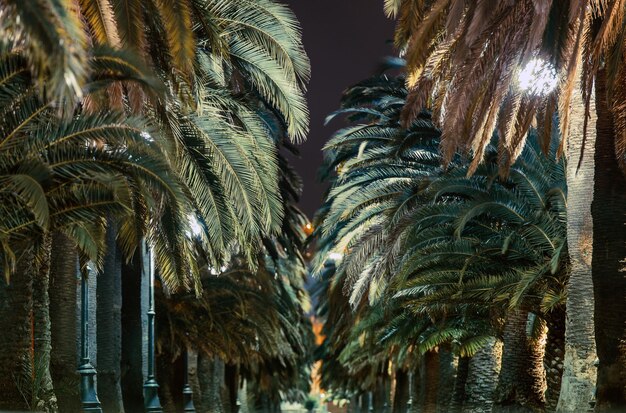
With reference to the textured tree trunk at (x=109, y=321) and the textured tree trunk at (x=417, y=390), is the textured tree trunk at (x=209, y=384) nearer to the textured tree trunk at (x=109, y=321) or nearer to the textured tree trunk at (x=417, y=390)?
the textured tree trunk at (x=417, y=390)

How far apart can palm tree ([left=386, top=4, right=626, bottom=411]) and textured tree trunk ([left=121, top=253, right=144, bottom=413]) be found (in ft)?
39.6

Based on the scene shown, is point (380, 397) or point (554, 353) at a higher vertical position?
point (554, 353)

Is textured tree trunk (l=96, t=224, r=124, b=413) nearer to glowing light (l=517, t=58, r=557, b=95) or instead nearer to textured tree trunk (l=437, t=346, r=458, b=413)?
glowing light (l=517, t=58, r=557, b=95)

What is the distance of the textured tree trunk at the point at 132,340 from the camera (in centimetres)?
2667

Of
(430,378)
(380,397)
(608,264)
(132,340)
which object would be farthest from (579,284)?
(380,397)

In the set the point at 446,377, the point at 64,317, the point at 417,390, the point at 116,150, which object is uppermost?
the point at 116,150

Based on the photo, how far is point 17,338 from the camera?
51.2ft

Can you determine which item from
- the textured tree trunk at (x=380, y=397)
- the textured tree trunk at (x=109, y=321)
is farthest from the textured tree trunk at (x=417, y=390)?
the textured tree trunk at (x=109, y=321)

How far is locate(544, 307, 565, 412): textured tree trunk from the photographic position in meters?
24.3

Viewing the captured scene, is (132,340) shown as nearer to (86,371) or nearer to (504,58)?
(86,371)

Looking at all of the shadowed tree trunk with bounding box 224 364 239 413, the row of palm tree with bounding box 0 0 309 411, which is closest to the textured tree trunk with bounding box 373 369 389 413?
the shadowed tree trunk with bounding box 224 364 239 413

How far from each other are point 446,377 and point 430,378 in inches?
173

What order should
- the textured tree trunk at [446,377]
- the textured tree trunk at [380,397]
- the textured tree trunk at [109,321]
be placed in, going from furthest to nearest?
the textured tree trunk at [380,397] < the textured tree trunk at [446,377] < the textured tree trunk at [109,321]

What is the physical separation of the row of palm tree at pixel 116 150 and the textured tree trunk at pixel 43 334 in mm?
19
